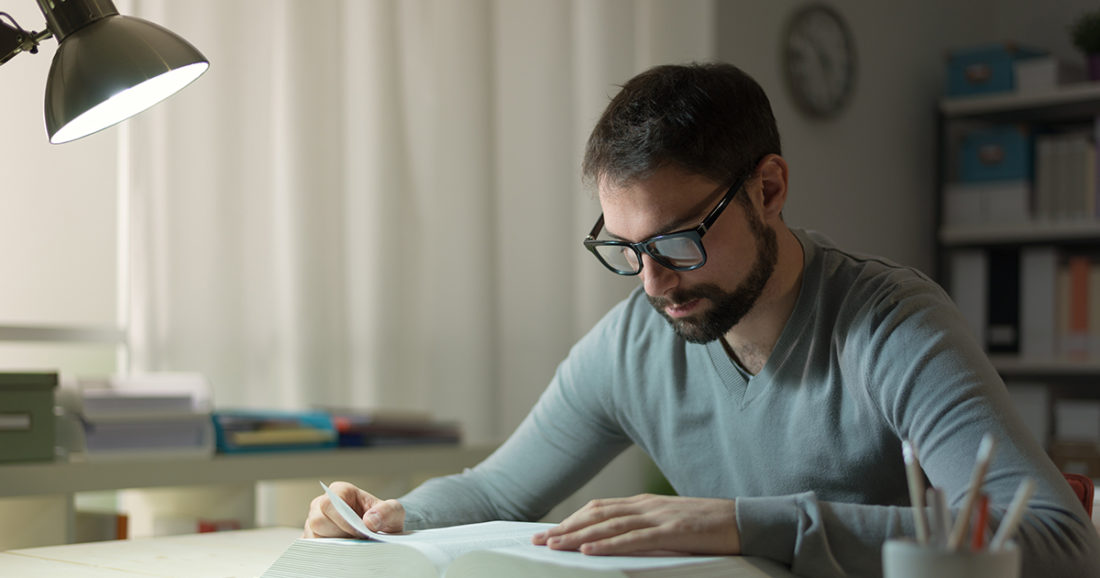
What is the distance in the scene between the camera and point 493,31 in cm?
264

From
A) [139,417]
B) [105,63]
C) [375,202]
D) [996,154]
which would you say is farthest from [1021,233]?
[105,63]

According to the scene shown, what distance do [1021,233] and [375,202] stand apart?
204cm

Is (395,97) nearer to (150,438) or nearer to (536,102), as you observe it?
(536,102)

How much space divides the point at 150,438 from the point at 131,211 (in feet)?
1.52

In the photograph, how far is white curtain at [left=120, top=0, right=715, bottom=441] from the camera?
2.11m

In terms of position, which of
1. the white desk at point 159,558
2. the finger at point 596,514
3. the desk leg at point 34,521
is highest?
the finger at point 596,514

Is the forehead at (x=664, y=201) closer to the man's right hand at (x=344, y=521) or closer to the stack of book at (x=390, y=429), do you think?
the man's right hand at (x=344, y=521)

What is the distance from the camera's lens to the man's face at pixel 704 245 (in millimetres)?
1144

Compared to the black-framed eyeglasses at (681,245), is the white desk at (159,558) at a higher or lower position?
lower

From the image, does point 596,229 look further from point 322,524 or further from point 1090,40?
point 1090,40

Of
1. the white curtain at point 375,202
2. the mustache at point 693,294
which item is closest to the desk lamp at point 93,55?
the mustache at point 693,294

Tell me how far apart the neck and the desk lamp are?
0.64 metres

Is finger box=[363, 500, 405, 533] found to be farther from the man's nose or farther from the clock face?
the clock face

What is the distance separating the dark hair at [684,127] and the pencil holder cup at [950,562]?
23.9 inches
